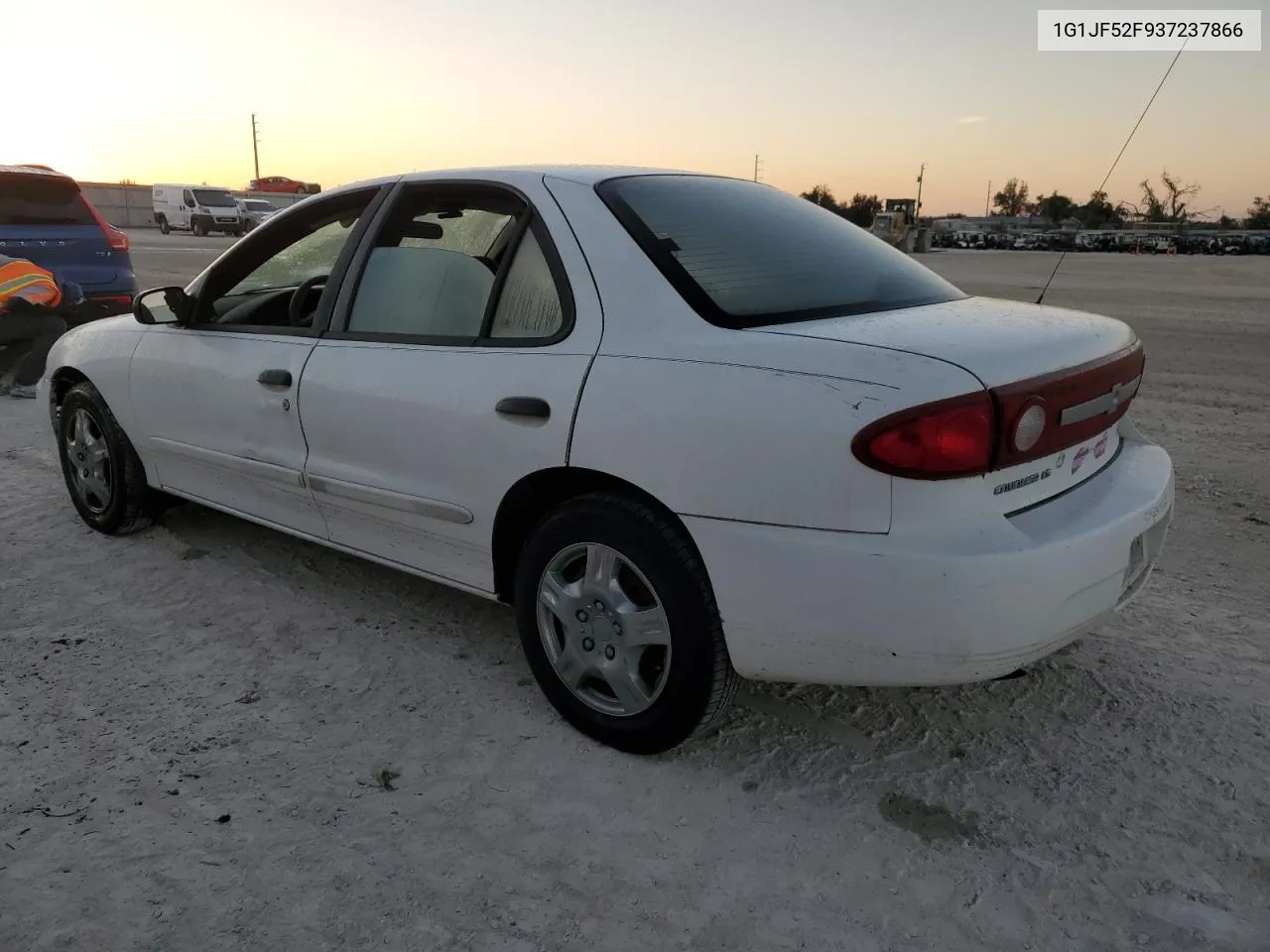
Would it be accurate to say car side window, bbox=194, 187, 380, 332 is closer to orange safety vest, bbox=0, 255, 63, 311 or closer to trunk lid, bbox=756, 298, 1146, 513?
trunk lid, bbox=756, 298, 1146, 513

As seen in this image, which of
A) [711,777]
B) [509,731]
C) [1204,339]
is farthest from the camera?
[1204,339]

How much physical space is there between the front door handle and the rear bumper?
5.56 ft

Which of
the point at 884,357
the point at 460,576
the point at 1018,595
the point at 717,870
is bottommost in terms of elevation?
the point at 717,870

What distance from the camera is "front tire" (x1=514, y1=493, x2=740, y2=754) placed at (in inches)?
94.5

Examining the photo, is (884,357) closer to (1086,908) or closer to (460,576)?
(1086,908)

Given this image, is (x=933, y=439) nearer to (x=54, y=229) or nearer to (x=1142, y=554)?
(x=1142, y=554)

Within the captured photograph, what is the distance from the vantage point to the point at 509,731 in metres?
2.79

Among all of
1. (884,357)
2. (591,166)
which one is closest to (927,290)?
(884,357)

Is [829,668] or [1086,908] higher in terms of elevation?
[829,668]

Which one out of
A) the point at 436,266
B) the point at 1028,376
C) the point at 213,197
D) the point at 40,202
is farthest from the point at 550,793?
the point at 213,197

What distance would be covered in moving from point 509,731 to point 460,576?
0.50 m

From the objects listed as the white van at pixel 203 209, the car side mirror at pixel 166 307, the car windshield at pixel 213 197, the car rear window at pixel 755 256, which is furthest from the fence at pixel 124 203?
the car rear window at pixel 755 256

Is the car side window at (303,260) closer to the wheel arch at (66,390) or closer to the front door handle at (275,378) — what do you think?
the front door handle at (275,378)

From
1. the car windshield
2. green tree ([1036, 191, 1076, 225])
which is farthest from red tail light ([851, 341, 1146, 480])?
green tree ([1036, 191, 1076, 225])
